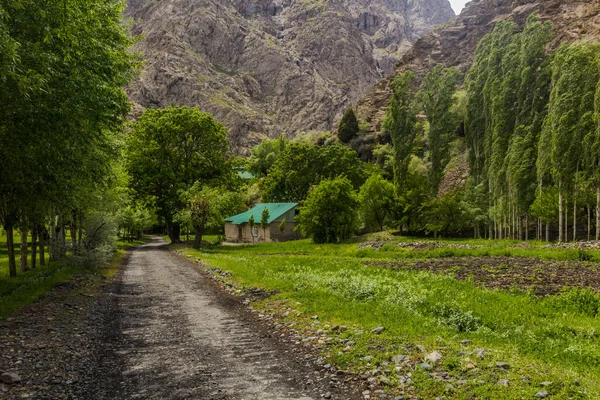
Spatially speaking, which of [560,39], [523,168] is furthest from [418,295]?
[560,39]

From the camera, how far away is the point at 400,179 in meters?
65.6

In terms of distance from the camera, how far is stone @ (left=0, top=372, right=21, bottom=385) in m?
7.64

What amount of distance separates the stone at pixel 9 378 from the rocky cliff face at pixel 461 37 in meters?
118

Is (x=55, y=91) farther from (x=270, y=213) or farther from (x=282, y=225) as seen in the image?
(x=270, y=213)

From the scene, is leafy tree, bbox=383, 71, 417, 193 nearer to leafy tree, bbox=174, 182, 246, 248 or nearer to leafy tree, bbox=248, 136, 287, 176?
leafy tree, bbox=174, 182, 246, 248

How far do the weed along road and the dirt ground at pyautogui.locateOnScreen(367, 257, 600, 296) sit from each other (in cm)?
1208

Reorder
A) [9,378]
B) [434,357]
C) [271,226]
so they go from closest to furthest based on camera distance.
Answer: [9,378]
[434,357]
[271,226]

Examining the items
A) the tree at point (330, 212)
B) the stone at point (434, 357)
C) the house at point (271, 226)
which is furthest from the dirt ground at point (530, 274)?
the house at point (271, 226)

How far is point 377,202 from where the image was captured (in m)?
63.7

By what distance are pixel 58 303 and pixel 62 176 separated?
5.04 metres

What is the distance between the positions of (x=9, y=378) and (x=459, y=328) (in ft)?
35.6

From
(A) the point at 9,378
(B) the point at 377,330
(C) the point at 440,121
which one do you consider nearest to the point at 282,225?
(C) the point at 440,121

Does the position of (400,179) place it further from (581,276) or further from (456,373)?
(456,373)

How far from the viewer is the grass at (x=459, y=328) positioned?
704 centimetres
